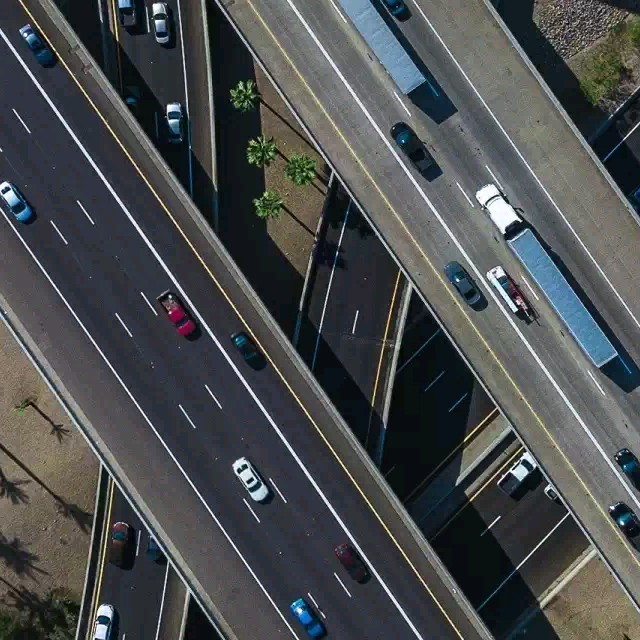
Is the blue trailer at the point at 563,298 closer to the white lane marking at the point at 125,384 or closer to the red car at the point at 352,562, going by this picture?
the white lane marking at the point at 125,384

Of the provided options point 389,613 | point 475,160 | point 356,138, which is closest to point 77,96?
point 356,138

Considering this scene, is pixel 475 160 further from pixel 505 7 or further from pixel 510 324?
pixel 505 7

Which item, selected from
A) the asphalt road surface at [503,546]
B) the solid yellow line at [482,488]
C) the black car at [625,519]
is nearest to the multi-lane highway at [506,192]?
the black car at [625,519]

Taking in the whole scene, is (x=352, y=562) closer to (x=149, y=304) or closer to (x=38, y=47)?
(x=149, y=304)

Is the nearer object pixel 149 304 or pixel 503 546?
pixel 149 304

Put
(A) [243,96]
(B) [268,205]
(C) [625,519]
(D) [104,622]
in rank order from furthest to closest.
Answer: (B) [268,205], (A) [243,96], (D) [104,622], (C) [625,519]

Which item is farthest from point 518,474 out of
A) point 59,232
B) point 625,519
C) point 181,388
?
point 59,232
